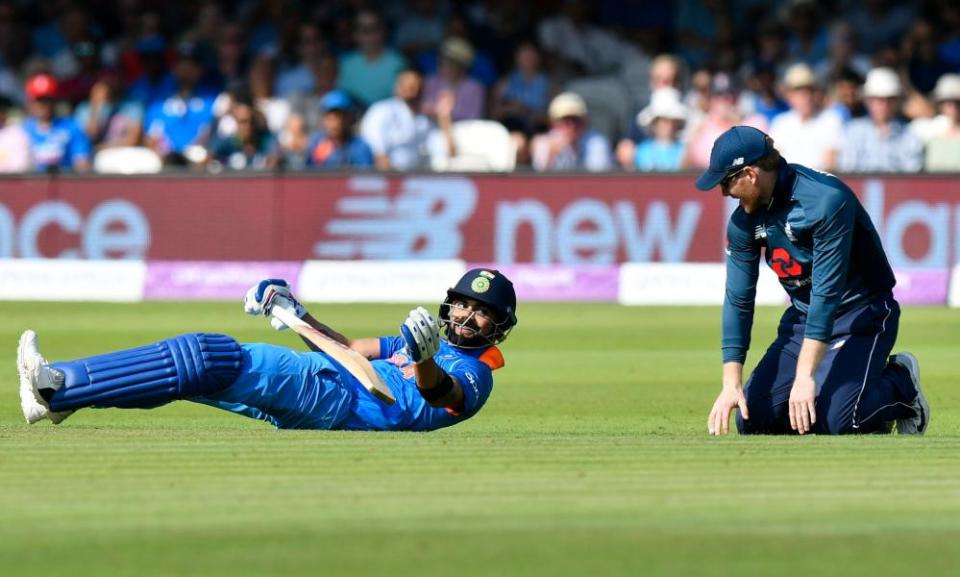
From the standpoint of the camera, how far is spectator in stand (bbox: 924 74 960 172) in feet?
46.0

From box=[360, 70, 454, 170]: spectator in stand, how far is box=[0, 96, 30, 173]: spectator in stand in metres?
3.17

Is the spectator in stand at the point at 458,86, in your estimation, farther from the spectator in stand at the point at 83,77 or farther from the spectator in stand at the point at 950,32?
the spectator in stand at the point at 950,32

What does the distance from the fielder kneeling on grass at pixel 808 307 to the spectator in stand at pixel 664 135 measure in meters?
7.27

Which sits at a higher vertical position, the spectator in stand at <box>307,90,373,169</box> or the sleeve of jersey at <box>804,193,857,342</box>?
the spectator in stand at <box>307,90,373,169</box>

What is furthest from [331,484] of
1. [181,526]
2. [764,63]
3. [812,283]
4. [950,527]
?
[764,63]

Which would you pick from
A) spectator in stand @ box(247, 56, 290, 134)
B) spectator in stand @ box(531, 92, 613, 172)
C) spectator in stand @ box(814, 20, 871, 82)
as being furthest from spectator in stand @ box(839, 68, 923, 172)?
spectator in stand @ box(247, 56, 290, 134)

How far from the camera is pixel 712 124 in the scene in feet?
48.0

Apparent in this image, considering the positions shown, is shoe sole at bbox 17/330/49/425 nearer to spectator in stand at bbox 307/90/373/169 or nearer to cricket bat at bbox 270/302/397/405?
cricket bat at bbox 270/302/397/405

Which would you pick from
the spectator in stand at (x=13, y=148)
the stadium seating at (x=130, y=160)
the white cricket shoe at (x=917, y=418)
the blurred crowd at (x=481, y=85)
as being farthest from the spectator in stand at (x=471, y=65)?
the white cricket shoe at (x=917, y=418)

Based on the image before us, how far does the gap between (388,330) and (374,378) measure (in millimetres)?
4927

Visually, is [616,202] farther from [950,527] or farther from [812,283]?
[950,527]

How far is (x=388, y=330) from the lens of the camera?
11398mm

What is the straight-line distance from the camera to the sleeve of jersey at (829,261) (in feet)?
22.0

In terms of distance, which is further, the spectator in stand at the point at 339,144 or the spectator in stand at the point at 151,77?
the spectator in stand at the point at 151,77
